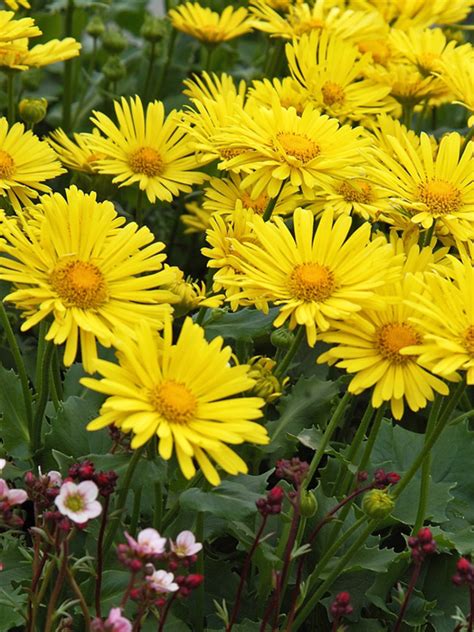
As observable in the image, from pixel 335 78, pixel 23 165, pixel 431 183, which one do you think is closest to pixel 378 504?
pixel 431 183

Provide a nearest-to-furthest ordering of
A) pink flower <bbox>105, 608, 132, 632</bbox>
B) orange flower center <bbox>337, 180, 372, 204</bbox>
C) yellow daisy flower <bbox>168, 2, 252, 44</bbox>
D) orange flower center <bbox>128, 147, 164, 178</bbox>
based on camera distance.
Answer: pink flower <bbox>105, 608, 132, 632</bbox> → orange flower center <bbox>337, 180, 372, 204</bbox> → orange flower center <bbox>128, 147, 164, 178</bbox> → yellow daisy flower <bbox>168, 2, 252, 44</bbox>

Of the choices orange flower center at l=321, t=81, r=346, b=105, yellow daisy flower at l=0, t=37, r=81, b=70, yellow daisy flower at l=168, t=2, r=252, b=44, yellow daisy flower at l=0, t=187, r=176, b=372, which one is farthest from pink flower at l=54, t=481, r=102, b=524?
yellow daisy flower at l=168, t=2, r=252, b=44

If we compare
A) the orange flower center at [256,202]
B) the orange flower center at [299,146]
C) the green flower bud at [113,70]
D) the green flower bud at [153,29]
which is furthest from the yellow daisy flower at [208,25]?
the orange flower center at [299,146]

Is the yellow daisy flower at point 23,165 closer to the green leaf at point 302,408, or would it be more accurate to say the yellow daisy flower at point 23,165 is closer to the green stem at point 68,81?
the green leaf at point 302,408

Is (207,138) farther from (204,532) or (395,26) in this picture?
(395,26)

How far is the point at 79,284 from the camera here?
47.1 inches

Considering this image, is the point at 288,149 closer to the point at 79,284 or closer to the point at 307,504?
the point at 79,284

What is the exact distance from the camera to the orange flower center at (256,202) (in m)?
1.65

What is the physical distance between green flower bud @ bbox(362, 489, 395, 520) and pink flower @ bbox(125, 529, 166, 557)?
26 cm

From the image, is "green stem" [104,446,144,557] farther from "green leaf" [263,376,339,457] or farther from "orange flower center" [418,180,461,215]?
"orange flower center" [418,180,461,215]

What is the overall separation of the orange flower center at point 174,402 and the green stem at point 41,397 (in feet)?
0.66

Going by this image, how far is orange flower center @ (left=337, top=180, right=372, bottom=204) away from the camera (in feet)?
5.19

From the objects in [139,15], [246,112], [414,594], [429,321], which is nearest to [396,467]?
[414,594]

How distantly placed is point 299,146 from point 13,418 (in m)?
0.53
